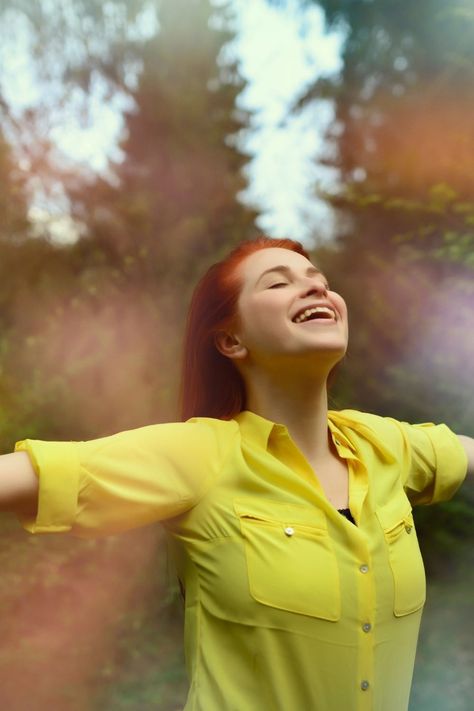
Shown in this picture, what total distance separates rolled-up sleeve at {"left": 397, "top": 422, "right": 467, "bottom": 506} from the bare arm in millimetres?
524

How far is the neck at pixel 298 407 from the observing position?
979 millimetres

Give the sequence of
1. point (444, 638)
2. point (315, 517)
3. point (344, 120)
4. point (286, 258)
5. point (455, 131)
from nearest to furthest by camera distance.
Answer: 1. point (315, 517)
2. point (286, 258)
3. point (444, 638)
4. point (455, 131)
5. point (344, 120)

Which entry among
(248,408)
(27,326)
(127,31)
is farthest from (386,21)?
(248,408)

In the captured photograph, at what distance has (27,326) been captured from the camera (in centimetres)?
228

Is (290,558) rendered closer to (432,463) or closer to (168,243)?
(432,463)

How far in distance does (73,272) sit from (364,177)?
0.92 metres

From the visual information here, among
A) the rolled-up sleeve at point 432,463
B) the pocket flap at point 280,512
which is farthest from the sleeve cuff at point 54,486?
the rolled-up sleeve at point 432,463

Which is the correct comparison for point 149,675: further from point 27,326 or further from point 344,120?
point 344,120

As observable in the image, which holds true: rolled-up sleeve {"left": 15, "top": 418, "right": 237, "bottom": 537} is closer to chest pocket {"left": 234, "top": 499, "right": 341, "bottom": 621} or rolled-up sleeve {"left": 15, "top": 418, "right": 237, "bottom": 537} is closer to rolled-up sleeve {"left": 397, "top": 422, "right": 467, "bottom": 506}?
chest pocket {"left": 234, "top": 499, "right": 341, "bottom": 621}

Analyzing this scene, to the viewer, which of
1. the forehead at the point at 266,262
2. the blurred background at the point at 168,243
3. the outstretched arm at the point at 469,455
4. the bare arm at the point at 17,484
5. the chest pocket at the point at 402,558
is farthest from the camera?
the blurred background at the point at 168,243

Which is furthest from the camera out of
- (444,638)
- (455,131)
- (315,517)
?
(455,131)

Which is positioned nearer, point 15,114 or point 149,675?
point 149,675

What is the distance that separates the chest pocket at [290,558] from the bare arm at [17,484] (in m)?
0.23

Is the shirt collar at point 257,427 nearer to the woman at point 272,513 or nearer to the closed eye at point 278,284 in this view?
the woman at point 272,513
